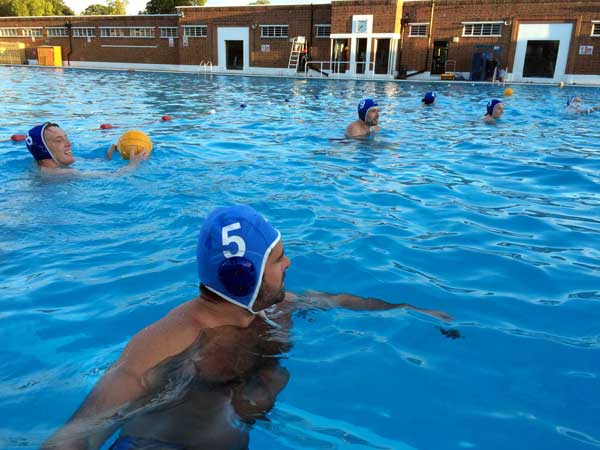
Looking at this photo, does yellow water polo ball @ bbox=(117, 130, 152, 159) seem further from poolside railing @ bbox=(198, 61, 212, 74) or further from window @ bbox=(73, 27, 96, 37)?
window @ bbox=(73, 27, 96, 37)

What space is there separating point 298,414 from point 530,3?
3557cm

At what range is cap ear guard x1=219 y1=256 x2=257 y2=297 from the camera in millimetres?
2334

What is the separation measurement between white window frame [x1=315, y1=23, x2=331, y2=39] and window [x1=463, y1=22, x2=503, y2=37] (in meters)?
9.68

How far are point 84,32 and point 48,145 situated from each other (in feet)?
145

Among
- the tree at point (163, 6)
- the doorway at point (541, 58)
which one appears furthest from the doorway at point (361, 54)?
the tree at point (163, 6)

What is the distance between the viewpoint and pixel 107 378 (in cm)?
208

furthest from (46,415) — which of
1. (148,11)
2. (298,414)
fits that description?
(148,11)

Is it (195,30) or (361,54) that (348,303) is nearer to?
(361,54)

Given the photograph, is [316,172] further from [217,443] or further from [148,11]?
[148,11]

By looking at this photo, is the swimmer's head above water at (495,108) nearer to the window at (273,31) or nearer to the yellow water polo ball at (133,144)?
the yellow water polo ball at (133,144)

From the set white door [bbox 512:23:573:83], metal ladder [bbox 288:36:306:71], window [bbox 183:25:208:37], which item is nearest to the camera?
white door [bbox 512:23:573:83]

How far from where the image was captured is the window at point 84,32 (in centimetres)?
4491

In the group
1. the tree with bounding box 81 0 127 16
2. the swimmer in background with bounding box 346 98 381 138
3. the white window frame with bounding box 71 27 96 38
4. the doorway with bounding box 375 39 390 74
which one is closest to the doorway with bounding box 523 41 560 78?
the doorway with bounding box 375 39 390 74

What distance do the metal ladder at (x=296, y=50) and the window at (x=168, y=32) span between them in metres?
11.0
